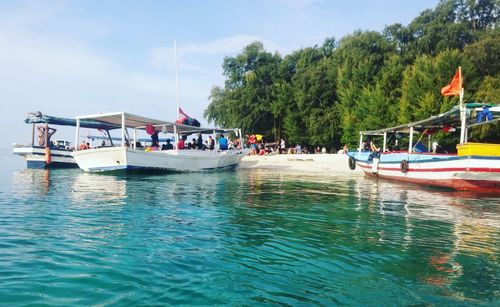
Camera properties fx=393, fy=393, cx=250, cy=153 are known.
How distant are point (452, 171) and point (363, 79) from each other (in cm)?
2750

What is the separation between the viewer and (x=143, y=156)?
20875mm

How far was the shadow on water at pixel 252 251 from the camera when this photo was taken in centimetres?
432

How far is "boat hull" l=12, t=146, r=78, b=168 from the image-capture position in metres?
28.4

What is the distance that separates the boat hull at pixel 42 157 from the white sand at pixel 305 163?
1407 cm

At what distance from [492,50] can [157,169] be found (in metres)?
37.3

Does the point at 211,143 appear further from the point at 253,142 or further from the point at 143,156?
the point at 253,142

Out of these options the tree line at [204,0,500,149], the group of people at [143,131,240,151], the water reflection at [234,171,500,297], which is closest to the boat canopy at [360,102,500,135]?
the water reflection at [234,171,500,297]

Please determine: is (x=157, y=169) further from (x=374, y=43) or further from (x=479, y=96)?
(x=374, y=43)

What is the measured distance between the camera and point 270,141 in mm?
53938

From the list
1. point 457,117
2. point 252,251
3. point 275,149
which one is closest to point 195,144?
point 457,117

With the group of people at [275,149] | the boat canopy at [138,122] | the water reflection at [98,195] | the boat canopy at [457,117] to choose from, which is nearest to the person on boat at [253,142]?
the group of people at [275,149]

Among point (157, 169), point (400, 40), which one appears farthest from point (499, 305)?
point (400, 40)

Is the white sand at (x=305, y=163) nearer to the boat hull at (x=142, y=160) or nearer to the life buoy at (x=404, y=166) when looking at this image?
the boat hull at (x=142, y=160)

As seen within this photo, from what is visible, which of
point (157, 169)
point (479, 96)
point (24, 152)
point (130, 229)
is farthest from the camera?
point (479, 96)
